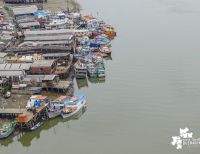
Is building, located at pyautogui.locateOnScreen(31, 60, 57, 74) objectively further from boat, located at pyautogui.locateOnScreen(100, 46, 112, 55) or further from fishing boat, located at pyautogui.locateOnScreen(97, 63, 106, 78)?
boat, located at pyautogui.locateOnScreen(100, 46, 112, 55)

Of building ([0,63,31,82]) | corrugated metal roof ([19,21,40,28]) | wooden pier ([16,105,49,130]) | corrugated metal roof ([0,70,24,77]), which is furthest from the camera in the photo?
corrugated metal roof ([19,21,40,28])

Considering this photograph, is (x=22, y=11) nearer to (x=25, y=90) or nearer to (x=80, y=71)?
(x=80, y=71)

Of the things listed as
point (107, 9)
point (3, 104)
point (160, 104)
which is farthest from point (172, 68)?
point (107, 9)

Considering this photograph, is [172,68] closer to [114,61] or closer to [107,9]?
[114,61]

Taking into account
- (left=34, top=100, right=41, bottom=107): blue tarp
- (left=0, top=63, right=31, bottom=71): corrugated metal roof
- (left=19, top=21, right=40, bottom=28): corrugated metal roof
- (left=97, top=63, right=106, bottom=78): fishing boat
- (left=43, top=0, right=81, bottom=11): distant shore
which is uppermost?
(left=43, top=0, right=81, bottom=11): distant shore

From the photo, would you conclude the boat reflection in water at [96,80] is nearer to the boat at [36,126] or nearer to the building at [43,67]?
the building at [43,67]

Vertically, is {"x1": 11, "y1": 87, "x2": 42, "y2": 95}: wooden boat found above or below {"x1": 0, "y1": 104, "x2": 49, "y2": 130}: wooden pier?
above

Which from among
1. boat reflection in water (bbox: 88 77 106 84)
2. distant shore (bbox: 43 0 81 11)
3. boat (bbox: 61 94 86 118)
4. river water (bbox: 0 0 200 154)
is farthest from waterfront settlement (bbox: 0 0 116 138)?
distant shore (bbox: 43 0 81 11)

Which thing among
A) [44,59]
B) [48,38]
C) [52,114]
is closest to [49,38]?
[48,38]
